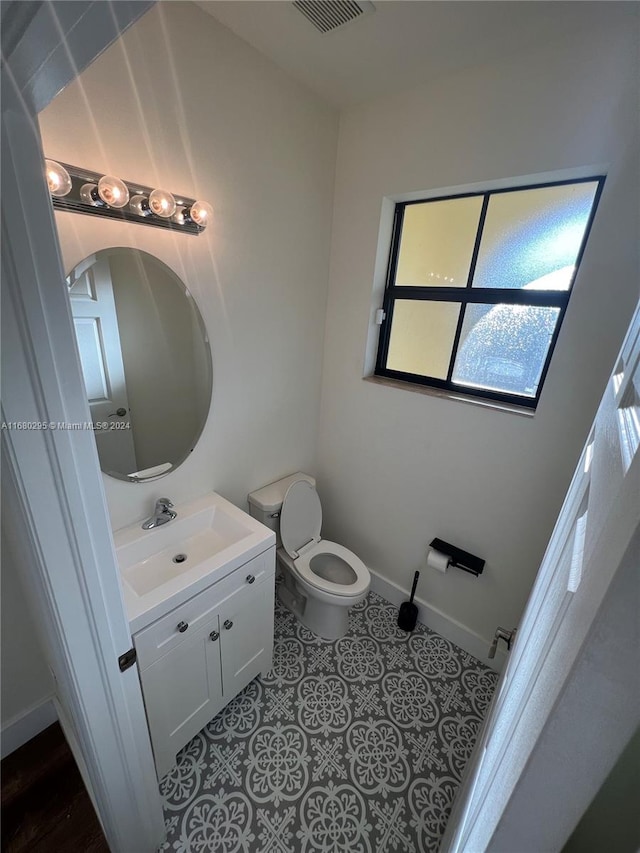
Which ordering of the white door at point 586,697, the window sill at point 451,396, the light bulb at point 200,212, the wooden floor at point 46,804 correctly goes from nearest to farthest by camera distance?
the white door at point 586,697
the wooden floor at point 46,804
the light bulb at point 200,212
the window sill at point 451,396

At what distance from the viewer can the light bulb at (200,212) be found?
1.27m

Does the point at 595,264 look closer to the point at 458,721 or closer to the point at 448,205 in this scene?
the point at 448,205

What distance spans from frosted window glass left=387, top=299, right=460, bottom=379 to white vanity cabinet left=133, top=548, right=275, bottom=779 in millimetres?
1234

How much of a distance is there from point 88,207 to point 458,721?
8.30 feet

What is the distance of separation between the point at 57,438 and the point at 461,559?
1770 millimetres

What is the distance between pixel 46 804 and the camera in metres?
1.24

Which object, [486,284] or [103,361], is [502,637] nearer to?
[486,284]

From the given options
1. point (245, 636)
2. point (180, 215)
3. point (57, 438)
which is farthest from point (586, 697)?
point (180, 215)

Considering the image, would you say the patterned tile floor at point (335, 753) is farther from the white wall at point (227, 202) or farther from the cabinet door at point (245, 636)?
the white wall at point (227, 202)

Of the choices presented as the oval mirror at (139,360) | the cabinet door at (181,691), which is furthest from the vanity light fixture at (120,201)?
the cabinet door at (181,691)

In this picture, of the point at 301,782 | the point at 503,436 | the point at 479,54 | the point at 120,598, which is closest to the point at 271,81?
the point at 479,54

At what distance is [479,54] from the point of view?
126 centimetres

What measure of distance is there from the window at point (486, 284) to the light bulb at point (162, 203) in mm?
1120

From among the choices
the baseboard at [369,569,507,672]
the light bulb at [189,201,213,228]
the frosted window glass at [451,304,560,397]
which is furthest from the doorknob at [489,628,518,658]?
the light bulb at [189,201,213,228]
